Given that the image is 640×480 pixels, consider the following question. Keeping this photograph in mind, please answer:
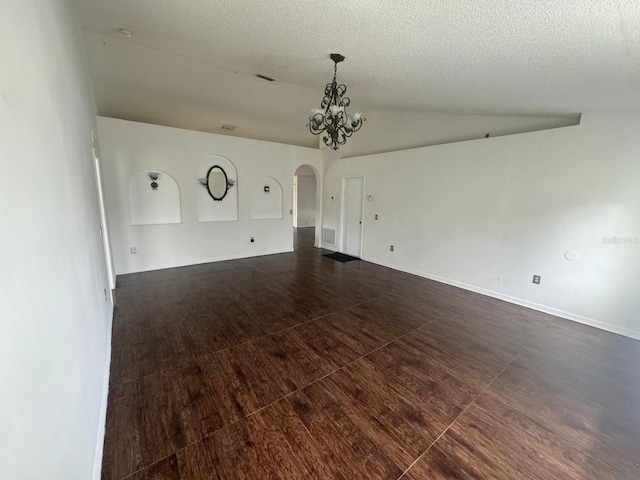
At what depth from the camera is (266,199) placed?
692 centimetres

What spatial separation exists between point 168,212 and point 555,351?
660 centimetres

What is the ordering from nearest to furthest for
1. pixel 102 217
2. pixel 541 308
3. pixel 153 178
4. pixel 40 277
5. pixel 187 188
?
pixel 40 277, pixel 102 217, pixel 541 308, pixel 153 178, pixel 187 188

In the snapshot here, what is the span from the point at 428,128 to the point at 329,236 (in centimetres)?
371

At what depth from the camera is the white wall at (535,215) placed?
3.35 meters

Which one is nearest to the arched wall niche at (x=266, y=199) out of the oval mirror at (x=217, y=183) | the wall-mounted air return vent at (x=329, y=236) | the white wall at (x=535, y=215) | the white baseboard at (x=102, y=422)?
the oval mirror at (x=217, y=183)

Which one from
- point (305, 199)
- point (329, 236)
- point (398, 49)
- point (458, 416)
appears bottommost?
point (458, 416)

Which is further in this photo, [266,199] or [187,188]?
[266,199]

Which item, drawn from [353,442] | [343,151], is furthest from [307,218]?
[353,442]

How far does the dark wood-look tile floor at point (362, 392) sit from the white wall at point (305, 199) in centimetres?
832

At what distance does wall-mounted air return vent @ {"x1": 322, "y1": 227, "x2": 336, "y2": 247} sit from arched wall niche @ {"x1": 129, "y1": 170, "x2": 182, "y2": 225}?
3817mm

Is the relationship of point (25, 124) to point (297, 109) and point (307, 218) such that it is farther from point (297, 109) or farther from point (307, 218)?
point (307, 218)

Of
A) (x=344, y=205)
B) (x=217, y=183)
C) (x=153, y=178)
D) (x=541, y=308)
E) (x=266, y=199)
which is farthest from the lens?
(x=344, y=205)

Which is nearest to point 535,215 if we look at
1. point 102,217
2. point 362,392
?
point 362,392

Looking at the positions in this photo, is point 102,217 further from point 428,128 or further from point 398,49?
point 428,128
